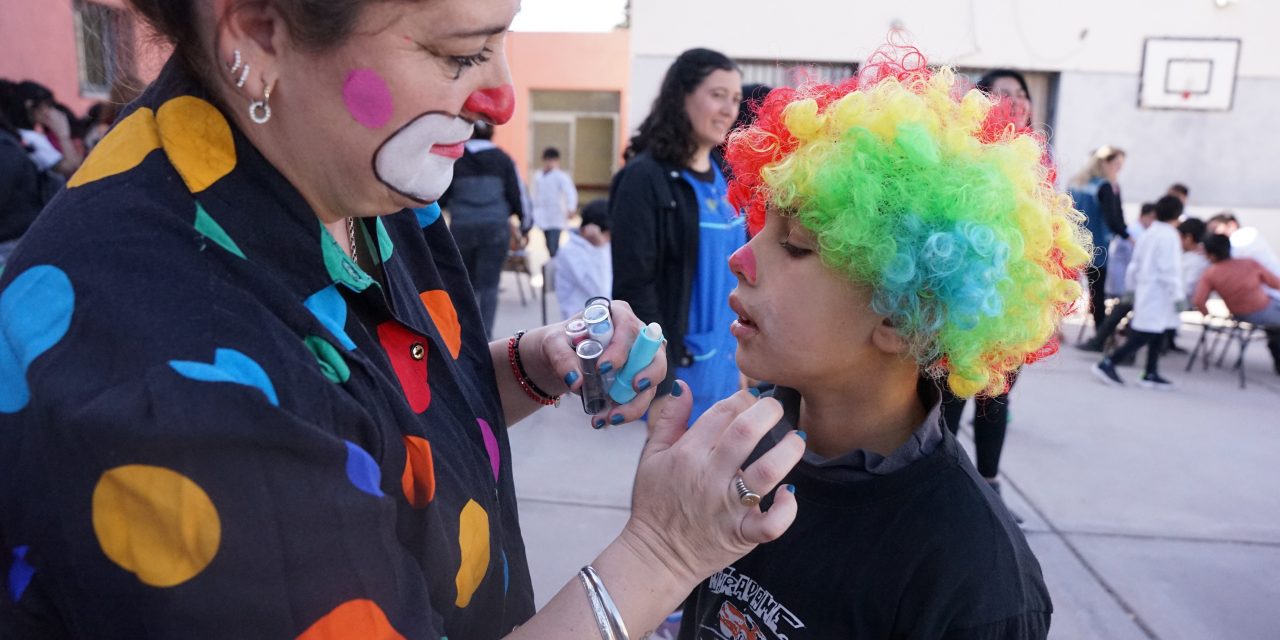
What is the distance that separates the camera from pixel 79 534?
790 millimetres

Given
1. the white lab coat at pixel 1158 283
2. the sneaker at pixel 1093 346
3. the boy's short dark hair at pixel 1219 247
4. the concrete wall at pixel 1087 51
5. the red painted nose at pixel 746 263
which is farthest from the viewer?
the concrete wall at pixel 1087 51

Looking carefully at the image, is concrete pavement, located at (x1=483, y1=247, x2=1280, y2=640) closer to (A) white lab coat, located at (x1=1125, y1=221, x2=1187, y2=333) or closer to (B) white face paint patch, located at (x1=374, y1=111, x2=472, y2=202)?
(A) white lab coat, located at (x1=1125, y1=221, x2=1187, y2=333)

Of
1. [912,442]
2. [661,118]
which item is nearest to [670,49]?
[661,118]

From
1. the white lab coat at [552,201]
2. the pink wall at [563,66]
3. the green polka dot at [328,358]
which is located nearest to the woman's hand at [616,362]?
the green polka dot at [328,358]

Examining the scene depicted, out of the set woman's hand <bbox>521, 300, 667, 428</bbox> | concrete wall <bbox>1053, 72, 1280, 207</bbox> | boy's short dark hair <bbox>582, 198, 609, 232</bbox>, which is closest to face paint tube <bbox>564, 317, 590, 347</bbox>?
woman's hand <bbox>521, 300, 667, 428</bbox>

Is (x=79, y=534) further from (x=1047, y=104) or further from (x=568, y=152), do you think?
(x=568, y=152)

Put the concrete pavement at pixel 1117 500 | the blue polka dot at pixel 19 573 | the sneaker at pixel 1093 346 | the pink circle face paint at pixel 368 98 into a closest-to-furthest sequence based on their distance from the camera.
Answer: the blue polka dot at pixel 19 573 < the pink circle face paint at pixel 368 98 < the concrete pavement at pixel 1117 500 < the sneaker at pixel 1093 346

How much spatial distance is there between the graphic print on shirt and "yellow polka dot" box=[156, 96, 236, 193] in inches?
44.2

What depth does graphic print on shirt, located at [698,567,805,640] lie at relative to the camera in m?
1.50

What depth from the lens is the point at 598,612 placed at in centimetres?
104

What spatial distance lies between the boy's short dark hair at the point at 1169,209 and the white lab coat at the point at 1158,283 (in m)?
0.06

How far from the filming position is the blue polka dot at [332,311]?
1.03 m

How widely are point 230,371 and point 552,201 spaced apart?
10.2 metres

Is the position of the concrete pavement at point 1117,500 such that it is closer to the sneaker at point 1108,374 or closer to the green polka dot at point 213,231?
the sneaker at point 1108,374
